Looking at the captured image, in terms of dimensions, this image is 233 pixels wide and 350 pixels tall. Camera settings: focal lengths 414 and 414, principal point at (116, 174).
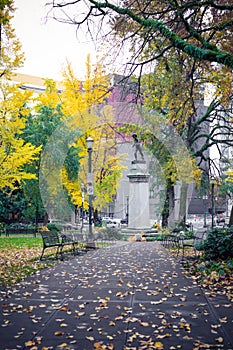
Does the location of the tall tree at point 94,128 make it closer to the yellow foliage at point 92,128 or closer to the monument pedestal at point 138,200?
the yellow foliage at point 92,128

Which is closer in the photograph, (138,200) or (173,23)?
(173,23)

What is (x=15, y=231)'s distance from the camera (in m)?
30.6

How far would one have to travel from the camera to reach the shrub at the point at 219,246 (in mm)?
10891

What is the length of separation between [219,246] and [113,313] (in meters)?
5.86

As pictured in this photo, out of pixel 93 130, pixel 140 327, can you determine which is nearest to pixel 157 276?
pixel 140 327

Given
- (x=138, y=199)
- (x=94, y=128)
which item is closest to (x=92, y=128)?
(x=94, y=128)

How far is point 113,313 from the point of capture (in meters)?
5.93

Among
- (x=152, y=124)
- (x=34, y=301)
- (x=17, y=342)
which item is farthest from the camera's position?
(x=152, y=124)

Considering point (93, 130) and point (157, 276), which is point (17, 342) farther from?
point (93, 130)

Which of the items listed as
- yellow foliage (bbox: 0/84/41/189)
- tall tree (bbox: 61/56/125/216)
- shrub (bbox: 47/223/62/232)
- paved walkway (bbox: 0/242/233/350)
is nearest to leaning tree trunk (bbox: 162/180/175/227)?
tall tree (bbox: 61/56/125/216)

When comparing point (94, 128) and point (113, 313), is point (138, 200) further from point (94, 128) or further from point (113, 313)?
point (113, 313)

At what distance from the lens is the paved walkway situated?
15.3 ft

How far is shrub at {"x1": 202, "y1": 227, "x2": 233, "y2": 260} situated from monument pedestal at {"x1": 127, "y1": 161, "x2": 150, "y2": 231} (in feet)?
49.9

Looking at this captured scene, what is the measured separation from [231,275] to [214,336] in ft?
14.1
